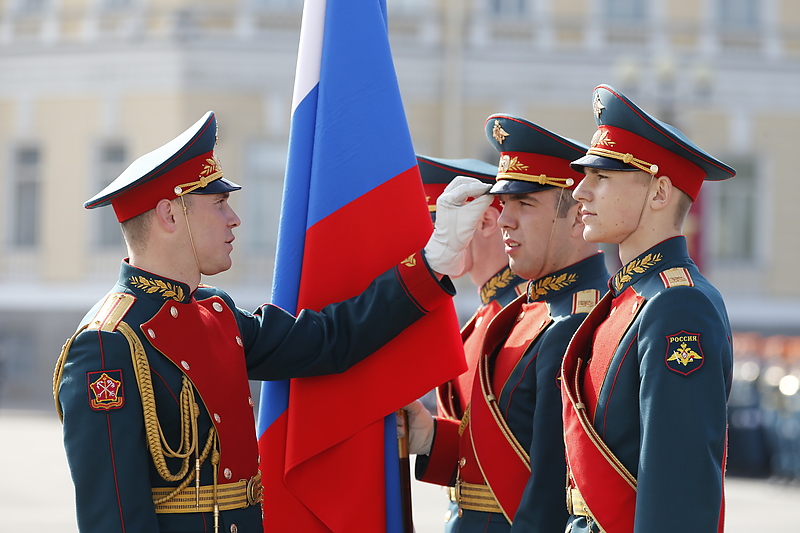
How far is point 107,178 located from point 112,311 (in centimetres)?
1571

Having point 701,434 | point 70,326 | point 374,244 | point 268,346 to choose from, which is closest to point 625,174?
→ point 701,434

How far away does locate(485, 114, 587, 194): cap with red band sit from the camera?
357 cm

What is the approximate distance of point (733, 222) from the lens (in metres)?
18.5

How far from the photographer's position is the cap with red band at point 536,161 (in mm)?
3568

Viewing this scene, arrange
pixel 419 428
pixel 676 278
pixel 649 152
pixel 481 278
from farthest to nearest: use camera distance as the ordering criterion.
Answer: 1. pixel 481 278
2. pixel 419 428
3. pixel 649 152
4. pixel 676 278

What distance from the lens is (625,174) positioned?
2.95 metres

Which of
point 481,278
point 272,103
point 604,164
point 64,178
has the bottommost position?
point 64,178

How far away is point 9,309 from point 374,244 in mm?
15799

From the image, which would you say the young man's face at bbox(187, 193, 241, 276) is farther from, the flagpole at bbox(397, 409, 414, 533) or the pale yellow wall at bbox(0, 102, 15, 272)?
the pale yellow wall at bbox(0, 102, 15, 272)

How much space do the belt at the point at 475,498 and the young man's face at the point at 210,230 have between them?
107cm

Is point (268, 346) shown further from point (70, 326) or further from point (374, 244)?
point (70, 326)

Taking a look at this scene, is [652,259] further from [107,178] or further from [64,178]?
[64,178]

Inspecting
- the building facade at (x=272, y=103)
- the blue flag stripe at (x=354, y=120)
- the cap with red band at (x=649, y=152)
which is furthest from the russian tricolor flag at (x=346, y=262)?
the building facade at (x=272, y=103)

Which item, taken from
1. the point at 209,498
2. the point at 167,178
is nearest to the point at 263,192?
the point at 167,178
